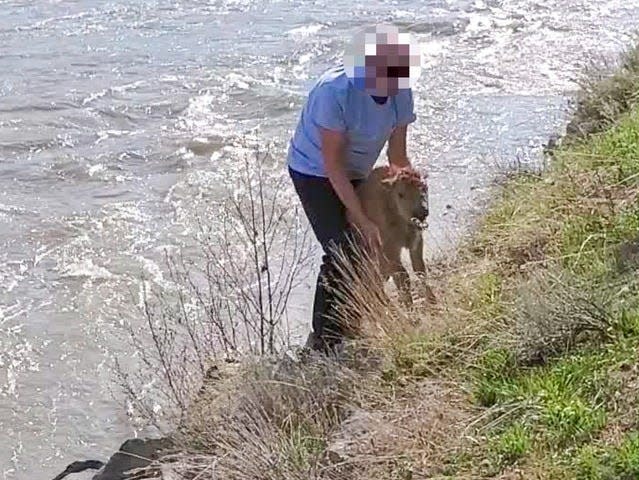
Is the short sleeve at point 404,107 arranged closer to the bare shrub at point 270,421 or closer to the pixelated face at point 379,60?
the pixelated face at point 379,60

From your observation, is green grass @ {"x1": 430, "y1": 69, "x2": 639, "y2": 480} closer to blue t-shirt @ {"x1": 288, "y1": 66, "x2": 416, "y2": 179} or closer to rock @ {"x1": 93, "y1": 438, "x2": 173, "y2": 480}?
blue t-shirt @ {"x1": 288, "y1": 66, "x2": 416, "y2": 179}

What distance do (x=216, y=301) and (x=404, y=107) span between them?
172 cm

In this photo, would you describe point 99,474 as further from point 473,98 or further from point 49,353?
point 473,98

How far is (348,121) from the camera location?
570 cm

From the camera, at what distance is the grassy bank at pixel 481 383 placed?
13.6ft

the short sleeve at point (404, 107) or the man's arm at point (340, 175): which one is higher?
the short sleeve at point (404, 107)

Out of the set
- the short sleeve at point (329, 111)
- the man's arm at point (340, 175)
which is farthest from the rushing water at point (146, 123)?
the short sleeve at point (329, 111)

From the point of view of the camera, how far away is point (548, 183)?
7051 mm

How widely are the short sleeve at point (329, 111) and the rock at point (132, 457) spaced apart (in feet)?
5.54

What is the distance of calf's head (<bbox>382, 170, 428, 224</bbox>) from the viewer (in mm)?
6289

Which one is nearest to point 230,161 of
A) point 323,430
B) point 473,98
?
point 473,98

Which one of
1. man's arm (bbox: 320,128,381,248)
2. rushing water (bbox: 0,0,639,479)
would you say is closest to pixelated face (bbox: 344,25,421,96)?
man's arm (bbox: 320,128,381,248)

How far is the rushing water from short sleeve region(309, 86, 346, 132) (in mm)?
1997

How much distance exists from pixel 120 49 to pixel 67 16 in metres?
2.04
